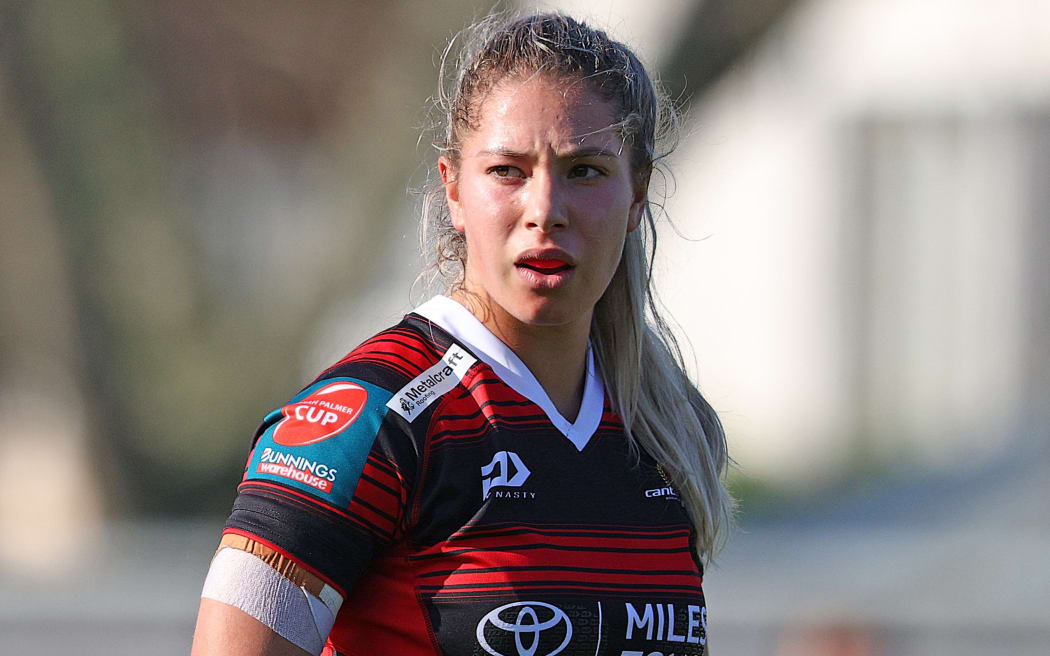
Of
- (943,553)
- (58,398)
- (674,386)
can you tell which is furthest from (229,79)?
(674,386)

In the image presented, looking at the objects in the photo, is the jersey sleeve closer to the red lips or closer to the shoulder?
the shoulder

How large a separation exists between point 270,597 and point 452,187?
0.73 metres

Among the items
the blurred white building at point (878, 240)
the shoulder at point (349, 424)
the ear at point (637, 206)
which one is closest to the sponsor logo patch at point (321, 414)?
the shoulder at point (349, 424)

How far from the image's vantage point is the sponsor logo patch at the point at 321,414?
1759mm

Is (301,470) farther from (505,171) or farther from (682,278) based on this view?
(682,278)

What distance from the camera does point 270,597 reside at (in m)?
1.70

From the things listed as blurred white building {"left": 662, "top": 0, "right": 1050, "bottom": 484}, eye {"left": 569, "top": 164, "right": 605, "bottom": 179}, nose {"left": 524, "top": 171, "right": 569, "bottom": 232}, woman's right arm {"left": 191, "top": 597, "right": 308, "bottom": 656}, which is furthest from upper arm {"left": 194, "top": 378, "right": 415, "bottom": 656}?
blurred white building {"left": 662, "top": 0, "right": 1050, "bottom": 484}

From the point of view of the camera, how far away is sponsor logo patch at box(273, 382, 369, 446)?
176 cm

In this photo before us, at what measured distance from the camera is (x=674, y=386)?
7.76 feet

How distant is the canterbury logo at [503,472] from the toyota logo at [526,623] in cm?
15

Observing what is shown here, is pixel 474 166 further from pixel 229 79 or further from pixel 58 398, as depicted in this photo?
pixel 229 79

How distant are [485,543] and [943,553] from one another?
553 cm

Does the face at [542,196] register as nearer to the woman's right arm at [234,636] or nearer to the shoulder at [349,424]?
the shoulder at [349,424]

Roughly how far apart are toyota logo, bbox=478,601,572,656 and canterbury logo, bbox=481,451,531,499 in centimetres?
15
